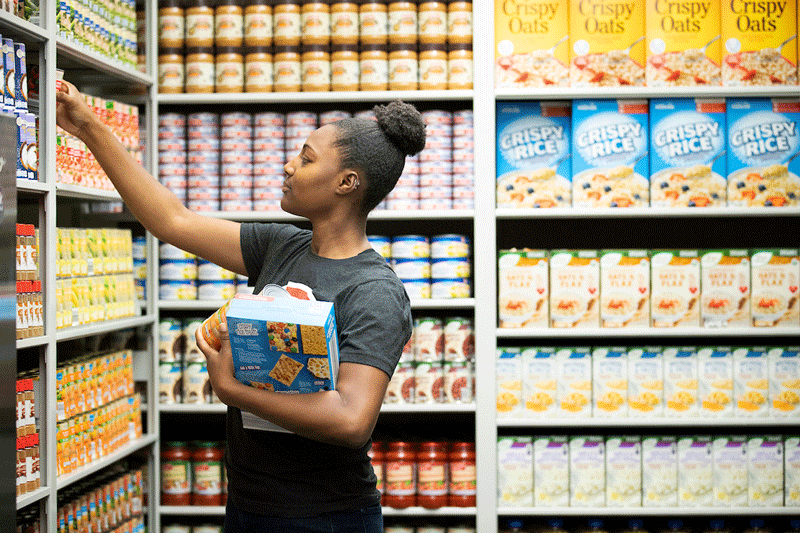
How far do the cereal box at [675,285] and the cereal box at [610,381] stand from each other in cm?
23

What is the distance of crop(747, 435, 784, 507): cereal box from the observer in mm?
2609

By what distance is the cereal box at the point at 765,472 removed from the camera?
8.56ft

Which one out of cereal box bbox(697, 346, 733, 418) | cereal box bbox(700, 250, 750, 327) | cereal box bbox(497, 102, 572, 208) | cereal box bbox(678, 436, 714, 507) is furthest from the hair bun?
cereal box bbox(678, 436, 714, 507)

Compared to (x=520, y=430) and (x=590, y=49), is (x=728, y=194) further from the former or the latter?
(x=520, y=430)

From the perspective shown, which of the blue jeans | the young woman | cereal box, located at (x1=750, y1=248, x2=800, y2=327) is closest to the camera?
the young woman

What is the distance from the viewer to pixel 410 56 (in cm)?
264

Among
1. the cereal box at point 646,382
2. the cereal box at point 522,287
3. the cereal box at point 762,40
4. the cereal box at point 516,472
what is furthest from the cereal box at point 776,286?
the cereal box at point 516,472

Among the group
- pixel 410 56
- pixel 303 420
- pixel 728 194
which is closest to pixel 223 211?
pixel 410 56

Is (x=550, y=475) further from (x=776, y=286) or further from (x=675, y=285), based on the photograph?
(x=776, y=286)

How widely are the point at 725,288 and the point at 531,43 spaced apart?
116 centimetres

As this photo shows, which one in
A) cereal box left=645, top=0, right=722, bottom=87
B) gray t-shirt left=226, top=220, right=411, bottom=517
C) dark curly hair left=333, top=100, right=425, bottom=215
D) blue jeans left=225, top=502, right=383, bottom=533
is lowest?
blue jeans left=225, top=502, right=383, bottom=533

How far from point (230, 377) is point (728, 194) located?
2135 millimetres

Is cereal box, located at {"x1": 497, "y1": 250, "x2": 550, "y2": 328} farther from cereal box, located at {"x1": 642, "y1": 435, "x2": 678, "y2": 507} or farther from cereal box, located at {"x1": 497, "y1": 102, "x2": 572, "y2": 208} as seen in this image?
cereal box, located at {"x1": 642, "y1": 435, "x2": 678, "y2": 507}

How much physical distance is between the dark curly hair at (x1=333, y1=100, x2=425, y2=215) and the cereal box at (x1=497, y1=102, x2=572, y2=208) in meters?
1.23
